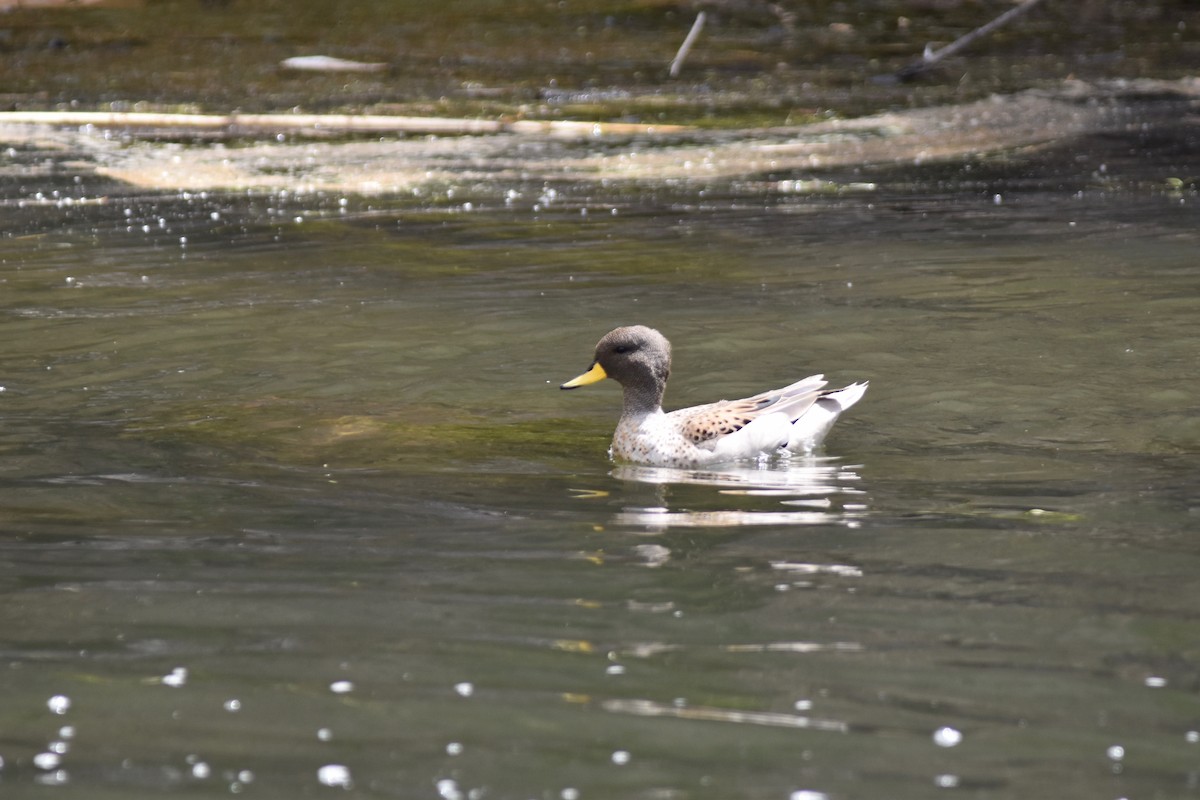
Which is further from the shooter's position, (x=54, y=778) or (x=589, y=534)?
(x=589, y=534)

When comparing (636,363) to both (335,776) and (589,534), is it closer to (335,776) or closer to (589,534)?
(589,534)

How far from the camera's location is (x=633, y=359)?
27.4 ft

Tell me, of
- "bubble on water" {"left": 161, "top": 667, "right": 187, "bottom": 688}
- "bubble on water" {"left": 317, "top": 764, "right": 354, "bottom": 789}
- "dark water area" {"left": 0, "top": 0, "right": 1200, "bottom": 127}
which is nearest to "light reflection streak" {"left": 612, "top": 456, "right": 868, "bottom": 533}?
A: "bubble on water" {"left": 161, "top": 667, "right": 187, "bottom": 688}

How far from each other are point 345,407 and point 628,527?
117 inches

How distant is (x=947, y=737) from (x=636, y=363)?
395 cm

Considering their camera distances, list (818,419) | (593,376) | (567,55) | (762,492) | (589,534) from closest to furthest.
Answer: (589,534), (762,492), (818,419), (593,376), (567,55)

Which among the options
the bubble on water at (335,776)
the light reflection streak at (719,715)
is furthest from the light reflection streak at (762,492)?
the bubble on water at (335,776)

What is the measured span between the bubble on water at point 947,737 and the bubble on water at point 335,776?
163 cm

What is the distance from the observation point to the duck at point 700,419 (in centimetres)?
804

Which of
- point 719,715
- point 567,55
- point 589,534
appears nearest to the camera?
point 719,715

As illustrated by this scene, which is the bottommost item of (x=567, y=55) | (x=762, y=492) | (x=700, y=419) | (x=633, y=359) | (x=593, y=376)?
(x=762, y=492)

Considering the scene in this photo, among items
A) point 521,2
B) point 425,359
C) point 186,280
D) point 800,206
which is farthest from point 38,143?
point 521,2

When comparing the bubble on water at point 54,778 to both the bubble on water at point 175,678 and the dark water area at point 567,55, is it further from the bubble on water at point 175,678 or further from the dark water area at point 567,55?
the dark water area at point 567,55

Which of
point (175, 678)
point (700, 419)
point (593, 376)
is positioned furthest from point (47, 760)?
point (593, 376)
